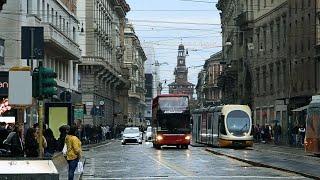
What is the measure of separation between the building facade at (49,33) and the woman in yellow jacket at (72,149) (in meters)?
16.6

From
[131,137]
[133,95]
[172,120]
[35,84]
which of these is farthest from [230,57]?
[35,84]

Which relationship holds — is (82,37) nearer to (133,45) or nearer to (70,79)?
(70,79)

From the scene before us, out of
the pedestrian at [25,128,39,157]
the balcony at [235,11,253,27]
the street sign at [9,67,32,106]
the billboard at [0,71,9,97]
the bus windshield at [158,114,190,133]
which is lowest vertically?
the pedestrian at [25,128,39,157]

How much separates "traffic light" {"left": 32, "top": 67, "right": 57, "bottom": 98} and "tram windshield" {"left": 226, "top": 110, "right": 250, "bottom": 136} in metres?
33.2

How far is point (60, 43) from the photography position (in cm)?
5656

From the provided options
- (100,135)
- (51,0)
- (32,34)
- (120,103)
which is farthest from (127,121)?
(32,34)

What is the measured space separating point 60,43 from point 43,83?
37385mm

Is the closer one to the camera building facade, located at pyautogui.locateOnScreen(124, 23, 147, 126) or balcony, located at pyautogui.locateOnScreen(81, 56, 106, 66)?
balcony, located at pyautogui.locateOnScreen(81, 56, 106, 66)

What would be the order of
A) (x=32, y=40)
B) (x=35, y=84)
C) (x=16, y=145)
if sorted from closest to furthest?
(x=35, y=84) → (x=32, y=40) → (x=16, y=145)

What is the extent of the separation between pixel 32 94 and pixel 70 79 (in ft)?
165

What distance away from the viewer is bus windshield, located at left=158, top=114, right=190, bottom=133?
49.7 m

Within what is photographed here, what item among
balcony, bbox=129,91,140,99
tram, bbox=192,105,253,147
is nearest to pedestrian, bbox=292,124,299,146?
tram, bbox=192,105,253,147

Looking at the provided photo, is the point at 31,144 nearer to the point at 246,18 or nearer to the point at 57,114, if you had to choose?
the point at 57,114

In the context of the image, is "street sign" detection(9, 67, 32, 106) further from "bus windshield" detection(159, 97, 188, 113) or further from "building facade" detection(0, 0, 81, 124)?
"bus windshield" detection(159, 97, 188, 113)
